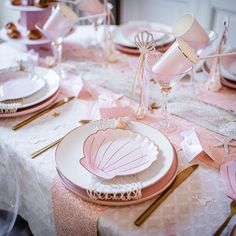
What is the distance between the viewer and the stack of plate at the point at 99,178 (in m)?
0.83

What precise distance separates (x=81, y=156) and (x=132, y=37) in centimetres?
83

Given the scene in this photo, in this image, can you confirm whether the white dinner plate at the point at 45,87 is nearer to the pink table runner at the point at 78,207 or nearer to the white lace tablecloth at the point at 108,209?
the white lace tablecloth at the point at 108,209

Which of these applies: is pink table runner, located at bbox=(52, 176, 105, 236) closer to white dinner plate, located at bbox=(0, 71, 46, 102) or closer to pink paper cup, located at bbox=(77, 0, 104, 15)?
white dinner plate, located at bbox=(0, 71, 46, 102)

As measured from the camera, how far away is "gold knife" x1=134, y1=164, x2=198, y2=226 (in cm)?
78

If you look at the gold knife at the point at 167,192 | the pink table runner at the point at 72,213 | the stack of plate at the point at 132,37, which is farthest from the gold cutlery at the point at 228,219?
the stack of plate at the point at 132,37

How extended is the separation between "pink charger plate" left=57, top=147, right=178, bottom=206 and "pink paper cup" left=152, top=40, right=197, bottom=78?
0.84ft

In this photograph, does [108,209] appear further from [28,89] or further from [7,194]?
[28,89]

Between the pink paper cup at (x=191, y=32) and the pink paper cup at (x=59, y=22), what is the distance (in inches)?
15.3

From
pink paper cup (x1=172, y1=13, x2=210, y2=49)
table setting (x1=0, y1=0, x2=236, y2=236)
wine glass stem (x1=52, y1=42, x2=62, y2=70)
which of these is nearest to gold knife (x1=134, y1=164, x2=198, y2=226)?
table setting (x1=0, y1=0, x2=236, y2=236)

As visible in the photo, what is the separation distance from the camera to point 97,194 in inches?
32.1

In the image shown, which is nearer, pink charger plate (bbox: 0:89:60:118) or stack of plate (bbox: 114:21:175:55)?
pink charger plate (bbox: 0:89:60:118)

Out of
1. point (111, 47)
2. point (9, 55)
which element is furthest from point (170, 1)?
point (9, 55)

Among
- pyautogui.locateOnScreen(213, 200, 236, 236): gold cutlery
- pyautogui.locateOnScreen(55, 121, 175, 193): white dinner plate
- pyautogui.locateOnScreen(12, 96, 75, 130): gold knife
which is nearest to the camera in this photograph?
→ pyautogui.locateOnScreen(213, 200, 236, 236): gold cutlery

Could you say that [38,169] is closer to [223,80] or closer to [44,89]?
A: [44,89]
